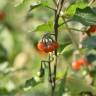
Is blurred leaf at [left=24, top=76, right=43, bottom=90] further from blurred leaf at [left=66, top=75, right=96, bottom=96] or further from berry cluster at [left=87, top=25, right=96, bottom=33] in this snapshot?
berry cluster at [left=87, top=25, right=96, bottom=33]

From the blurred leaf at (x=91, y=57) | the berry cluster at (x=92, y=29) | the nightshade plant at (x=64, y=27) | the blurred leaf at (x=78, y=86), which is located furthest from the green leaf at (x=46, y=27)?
the blurred leaf at (x=91, y=57)

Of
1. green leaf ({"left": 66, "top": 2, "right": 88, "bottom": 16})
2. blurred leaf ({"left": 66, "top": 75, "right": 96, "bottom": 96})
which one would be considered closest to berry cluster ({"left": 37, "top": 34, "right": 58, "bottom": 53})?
green leaf ({"left": 66, "top": 2, "right": 88, "bottom": 16})

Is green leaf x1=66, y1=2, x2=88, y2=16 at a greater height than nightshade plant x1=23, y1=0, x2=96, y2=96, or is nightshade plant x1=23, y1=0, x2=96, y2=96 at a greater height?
green leaf x1=66, y1=2, x2=88, y2=16

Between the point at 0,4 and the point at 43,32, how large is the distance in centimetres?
315

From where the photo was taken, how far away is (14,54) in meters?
4.33

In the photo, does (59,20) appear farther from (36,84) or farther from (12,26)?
(12,26)

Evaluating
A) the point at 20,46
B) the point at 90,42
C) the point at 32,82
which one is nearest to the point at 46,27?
the point at 90,42

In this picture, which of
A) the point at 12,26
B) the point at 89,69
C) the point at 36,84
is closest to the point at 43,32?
the point at 36,84

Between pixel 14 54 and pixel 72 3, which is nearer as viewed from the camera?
pixel 72 3

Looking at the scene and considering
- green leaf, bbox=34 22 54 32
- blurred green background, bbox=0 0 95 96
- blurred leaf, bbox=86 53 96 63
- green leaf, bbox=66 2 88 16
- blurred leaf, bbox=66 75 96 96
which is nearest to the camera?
green leaf, bbox=66 2 88 16

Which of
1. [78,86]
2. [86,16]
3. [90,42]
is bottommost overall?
[78,86]

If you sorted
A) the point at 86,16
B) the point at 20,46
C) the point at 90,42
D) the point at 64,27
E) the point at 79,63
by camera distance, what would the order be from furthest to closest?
the point at 20,46 < the point at 79,63 < the point at 64,27 < the point at 90,42 < the point at 86,16

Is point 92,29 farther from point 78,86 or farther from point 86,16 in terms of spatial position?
point 78,86

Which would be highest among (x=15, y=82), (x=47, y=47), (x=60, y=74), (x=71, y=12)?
(x=71, y=12)
